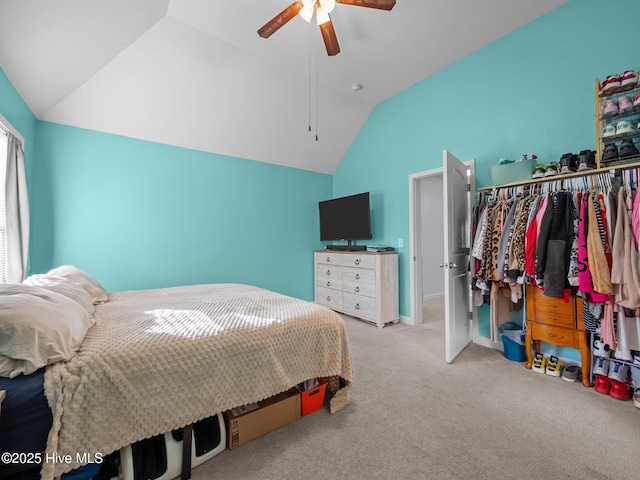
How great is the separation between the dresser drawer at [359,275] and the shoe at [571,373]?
1.89 m

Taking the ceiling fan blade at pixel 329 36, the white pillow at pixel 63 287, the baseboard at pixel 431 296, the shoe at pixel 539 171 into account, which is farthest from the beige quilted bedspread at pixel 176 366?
the baseboard at pixel 431 296

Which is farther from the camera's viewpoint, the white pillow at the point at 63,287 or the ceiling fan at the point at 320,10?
the ceiling fan at the point at 320,10

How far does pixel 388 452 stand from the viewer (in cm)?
136

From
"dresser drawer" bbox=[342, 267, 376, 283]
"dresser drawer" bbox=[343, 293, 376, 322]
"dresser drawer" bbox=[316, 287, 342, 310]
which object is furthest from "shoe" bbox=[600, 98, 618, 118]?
"dresser drawer" bbox=[316, 287, 342, 310]

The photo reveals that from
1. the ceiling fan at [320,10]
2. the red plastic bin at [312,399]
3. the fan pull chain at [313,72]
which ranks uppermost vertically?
the fan pull chain at [313,72]

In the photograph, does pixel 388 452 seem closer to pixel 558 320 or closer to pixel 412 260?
pixel 558 320

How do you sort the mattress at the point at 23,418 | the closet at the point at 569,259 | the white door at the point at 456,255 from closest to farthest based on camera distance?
the mattress at the point at 23,418, the closet at the point at 569,259, the white door at the point at 456,255

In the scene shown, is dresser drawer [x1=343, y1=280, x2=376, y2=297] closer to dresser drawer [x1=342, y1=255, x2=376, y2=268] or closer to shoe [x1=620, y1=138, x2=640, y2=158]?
dresser drawer [x1=342, y1=255, x2=376, y2=268]

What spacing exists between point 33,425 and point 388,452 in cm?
149

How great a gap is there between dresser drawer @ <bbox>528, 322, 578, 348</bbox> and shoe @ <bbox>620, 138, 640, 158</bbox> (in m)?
1.32

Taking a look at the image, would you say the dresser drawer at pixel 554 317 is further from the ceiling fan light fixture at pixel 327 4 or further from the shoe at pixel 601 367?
the ceiling fan light fixture at pixel 327 4

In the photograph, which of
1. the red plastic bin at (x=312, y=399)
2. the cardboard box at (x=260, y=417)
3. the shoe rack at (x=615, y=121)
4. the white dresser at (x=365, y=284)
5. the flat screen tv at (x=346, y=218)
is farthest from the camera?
the flat screen tv at (x=346, y=218)

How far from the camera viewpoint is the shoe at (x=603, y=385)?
6.15ft

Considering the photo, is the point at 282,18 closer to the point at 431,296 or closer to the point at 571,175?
the point at 571,175
